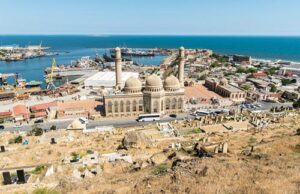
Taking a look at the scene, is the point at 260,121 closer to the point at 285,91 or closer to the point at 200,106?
the point at 200,106

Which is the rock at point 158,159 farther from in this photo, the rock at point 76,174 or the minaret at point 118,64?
the minaret at point 118,64

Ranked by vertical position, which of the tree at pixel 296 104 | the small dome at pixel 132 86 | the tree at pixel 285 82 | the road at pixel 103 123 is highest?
the small dome at pixel 132 86

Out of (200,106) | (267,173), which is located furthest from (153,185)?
(200,106)

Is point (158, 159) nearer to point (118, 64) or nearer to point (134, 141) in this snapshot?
point (134, 141)

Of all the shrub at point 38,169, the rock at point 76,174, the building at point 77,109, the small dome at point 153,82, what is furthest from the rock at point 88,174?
the small dome at point 153,82

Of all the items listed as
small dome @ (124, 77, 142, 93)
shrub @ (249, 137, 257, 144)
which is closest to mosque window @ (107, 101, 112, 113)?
small dome @ (124, 77, 142, 93)

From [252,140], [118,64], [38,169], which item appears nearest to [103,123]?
[118,64]

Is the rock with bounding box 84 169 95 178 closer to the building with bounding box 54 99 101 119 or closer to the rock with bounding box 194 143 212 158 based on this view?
the rock with bounding box 194 143 212 158

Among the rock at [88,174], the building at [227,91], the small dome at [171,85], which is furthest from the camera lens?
the building at [227,91]
